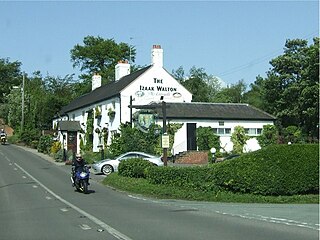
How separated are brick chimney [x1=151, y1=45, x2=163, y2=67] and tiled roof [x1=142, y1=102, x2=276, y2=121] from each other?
171 inches

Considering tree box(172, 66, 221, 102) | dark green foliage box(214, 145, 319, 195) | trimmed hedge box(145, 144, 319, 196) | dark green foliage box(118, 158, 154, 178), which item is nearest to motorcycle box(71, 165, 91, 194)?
dark green foliage box(118, 158, 154, 178)

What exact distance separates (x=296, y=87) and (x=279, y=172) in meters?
34.8

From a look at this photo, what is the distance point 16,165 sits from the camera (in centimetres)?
4328

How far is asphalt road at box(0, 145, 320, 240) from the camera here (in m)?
12.1

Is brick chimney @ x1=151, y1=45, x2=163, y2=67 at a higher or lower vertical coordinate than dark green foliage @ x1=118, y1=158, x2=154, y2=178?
higher

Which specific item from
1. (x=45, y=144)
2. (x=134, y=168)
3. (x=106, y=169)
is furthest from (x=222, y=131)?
(x=134, y=168)

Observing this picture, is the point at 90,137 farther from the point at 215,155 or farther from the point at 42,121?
the point at 42,121

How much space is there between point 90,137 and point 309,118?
22265 mm

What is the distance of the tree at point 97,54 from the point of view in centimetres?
9012

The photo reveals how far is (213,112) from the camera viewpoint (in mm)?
49312

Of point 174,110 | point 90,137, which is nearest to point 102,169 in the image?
point 174,110

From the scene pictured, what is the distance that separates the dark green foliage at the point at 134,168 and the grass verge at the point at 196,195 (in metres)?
1.11

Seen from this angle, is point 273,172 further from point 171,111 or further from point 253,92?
point 253,92

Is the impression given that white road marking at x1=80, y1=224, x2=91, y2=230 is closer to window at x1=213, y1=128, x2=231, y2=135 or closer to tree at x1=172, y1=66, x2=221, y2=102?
window at x1=213, y1=128, x2=231, y2=135
